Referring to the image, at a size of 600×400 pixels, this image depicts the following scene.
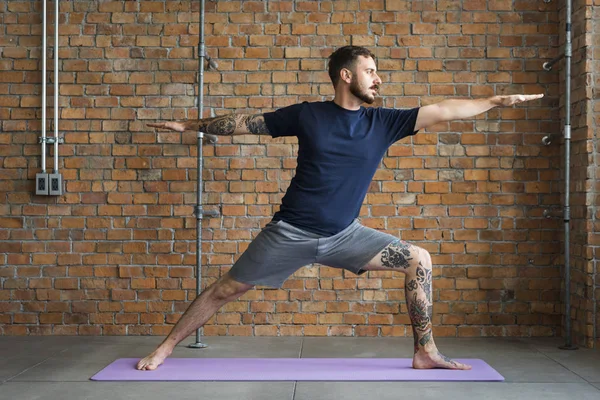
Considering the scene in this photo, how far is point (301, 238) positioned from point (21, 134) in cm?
217

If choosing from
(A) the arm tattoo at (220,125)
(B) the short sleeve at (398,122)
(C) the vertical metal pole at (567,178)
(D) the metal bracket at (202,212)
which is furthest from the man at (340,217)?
(C) the vertical metal pole at (567,178)

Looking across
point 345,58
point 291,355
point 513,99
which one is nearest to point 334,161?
point 345,58

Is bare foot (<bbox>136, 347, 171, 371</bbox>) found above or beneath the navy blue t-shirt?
beneath

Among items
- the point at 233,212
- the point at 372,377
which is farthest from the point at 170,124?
the point at 372,377

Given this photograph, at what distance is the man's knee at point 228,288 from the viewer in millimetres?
3381

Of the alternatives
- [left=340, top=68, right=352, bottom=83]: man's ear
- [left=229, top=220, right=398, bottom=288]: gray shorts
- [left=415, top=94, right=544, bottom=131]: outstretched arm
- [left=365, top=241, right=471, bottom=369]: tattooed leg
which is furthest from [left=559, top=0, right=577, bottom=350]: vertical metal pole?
[left=340, top=68, right=352, bottom=83]: man's ear

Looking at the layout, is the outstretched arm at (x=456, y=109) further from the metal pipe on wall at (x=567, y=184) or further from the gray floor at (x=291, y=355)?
the gray floor at (x=291, y=355)

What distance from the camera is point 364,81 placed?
3416 millimetres

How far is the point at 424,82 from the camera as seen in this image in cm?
441

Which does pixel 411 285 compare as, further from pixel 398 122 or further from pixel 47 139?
pixel 47 139

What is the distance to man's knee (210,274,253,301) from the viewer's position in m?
3.38

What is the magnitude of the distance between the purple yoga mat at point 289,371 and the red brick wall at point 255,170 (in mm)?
819

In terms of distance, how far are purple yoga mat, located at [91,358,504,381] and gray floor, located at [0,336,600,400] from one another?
66mm

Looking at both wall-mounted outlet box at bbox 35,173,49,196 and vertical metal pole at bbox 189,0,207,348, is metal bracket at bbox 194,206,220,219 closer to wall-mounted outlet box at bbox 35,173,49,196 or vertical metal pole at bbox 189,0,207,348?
vertical metal pole at bbox 189,0,207,348
